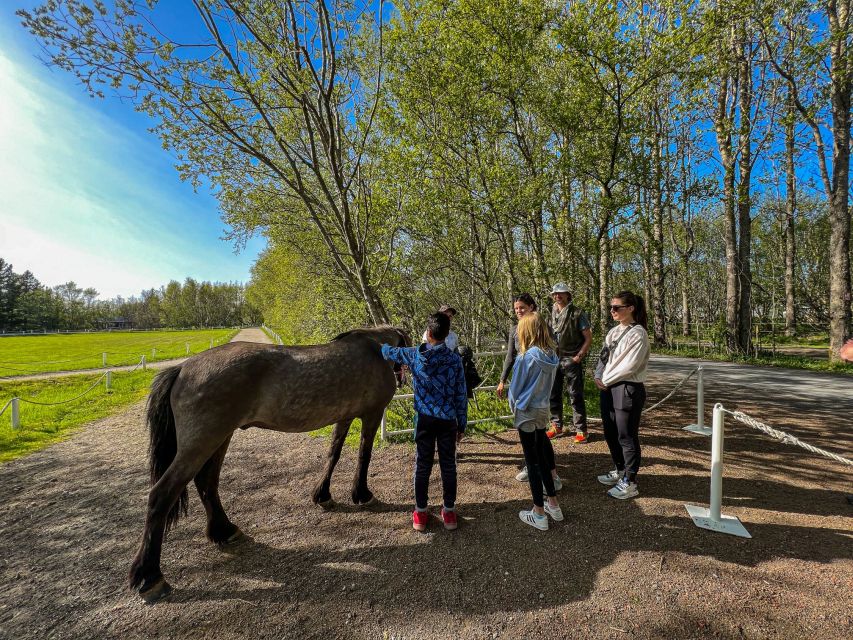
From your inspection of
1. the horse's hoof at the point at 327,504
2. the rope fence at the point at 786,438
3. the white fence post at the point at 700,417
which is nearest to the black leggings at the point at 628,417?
the rope fence at the point at 786,438

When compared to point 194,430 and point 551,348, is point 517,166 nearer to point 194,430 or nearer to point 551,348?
point 551,348

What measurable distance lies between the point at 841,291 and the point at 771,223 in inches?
635

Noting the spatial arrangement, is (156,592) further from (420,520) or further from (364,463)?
(420,520)

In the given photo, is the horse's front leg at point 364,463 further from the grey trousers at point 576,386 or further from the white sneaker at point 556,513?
the grey trousers at point 576,386

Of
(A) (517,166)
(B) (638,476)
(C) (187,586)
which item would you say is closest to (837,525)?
(B) (638,476)

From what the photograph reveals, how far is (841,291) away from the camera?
35.9 ft

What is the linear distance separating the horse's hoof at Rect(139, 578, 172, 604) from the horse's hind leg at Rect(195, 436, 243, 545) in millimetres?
503

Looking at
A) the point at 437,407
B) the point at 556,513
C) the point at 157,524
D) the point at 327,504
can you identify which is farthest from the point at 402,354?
the point at 157,524

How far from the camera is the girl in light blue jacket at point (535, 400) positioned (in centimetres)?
297

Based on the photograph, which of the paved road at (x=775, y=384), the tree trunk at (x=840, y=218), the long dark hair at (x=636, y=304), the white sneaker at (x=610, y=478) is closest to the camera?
→ the long dark hair at (x=636, y=304)

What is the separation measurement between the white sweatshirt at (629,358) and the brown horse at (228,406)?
2.23 m

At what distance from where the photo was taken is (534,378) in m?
2.98

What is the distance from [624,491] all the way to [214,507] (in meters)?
3.83

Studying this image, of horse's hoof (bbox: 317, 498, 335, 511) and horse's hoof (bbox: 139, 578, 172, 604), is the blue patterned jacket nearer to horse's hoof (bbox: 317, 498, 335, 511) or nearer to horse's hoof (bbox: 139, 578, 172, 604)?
horse's hoof (bbox: 317, 498, 335, 511)
